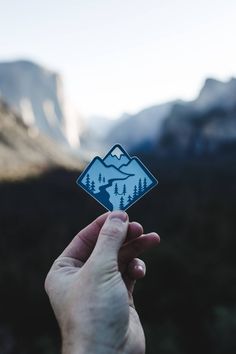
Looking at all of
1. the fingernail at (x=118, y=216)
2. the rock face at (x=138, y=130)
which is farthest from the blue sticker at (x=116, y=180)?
the rock face at (x=138, y=130)

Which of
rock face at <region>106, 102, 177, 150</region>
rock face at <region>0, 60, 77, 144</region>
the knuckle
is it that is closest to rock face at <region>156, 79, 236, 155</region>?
rock face at <region>106, 102, 177, 150</region>

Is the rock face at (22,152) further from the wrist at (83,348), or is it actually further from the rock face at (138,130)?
the wrist at (83,348)

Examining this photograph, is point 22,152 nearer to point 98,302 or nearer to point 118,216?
point 118,216

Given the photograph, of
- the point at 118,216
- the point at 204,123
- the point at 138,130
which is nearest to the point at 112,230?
the point at 118,216

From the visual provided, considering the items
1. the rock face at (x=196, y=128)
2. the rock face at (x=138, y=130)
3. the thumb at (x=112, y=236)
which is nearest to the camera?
the thumb at (x=112, y=236)

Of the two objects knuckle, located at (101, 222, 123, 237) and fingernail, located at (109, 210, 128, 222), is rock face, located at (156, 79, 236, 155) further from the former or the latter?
knuckle, located at (101, 222, 123, 237)

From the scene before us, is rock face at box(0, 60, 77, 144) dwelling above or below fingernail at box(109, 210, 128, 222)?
above
